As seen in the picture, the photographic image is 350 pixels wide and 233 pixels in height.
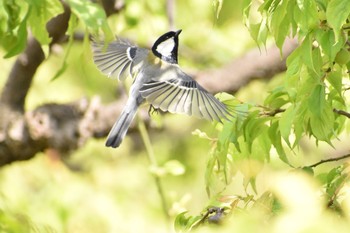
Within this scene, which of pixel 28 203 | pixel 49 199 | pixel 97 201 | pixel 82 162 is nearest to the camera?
pixel 97 201

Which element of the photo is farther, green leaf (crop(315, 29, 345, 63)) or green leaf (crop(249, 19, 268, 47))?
green leaf (crop(249, 19, 268, 47))

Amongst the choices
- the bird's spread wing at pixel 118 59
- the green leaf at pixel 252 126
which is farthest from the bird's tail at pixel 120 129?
the green leaf at pixel 252 126

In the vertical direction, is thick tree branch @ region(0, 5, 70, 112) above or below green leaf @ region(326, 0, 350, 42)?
below

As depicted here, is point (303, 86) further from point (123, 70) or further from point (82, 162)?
point (82, 162)

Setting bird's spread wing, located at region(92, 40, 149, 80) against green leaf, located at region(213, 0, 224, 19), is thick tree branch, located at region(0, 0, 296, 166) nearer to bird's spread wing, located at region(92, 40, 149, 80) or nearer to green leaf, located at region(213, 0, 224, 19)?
bird's spread wing, located at region(92, 40, 149, 80)

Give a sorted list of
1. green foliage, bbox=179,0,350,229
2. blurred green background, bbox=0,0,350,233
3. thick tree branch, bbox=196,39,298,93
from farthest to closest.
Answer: thick tree branch, bbox=196,39,298,93 → blurred green background, bbox=0,0,350,233 → green foliage, bbox=179,0,350,229

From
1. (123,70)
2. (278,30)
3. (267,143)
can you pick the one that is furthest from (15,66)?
(278,30)

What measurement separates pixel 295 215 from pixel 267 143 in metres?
0.98

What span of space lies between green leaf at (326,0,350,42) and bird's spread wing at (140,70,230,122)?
40cm

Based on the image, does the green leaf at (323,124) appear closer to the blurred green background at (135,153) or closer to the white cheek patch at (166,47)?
the white cheek patch at (166,47)

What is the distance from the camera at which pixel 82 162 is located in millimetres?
4953

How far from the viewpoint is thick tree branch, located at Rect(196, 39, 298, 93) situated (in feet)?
12.0

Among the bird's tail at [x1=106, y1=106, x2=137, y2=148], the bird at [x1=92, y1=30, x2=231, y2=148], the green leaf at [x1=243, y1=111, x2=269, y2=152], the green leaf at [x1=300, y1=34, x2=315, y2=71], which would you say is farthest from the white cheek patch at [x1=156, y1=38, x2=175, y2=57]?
the green leaf at [x1=300, y1=34, x2=315, y2=71]

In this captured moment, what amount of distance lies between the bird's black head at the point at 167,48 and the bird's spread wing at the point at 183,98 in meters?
0.22
